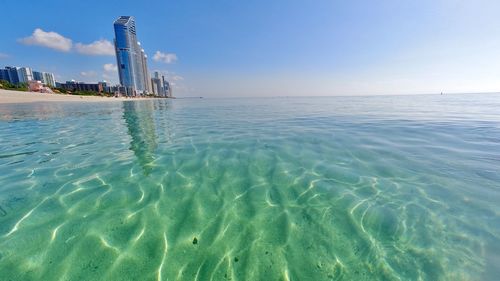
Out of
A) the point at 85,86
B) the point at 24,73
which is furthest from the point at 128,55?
the point at 24,73

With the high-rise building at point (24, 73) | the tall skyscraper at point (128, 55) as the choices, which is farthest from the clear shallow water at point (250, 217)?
the high-rise building at point (24, 73)

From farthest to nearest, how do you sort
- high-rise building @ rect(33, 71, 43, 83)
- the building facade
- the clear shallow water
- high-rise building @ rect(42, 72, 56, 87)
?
high-rise building @ rect(42, 72, 56, 87) < high-rise building @ rect(33, 71, 43, 83) < the building facade < the clear shallow water

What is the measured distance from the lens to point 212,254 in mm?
2232

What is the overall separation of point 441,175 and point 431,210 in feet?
5.18

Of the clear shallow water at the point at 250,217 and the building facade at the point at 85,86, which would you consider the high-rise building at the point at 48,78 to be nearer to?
the building facade at the point at 85,86

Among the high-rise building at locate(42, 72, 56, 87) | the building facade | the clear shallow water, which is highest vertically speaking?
the high-rise building at locate(42, 72, 56, 87)

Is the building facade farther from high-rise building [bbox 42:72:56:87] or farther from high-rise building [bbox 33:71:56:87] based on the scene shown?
high-rise building [bbox 42:72:56:87]

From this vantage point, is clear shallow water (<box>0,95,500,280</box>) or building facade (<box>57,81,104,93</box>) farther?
building facade (<box>57,81,104,93</box>)

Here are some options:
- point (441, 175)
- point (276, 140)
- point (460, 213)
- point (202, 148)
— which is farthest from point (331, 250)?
point (276, 140)

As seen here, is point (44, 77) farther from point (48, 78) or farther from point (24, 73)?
point (24, 73)

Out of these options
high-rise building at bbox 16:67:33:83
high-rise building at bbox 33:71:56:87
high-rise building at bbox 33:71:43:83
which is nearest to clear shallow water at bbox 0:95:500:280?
high-rise building at bbox 16:67:33:83

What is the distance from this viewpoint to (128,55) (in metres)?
138

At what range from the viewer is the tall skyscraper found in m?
136

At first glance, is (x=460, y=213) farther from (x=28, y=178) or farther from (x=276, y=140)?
(x=28, y=178)
